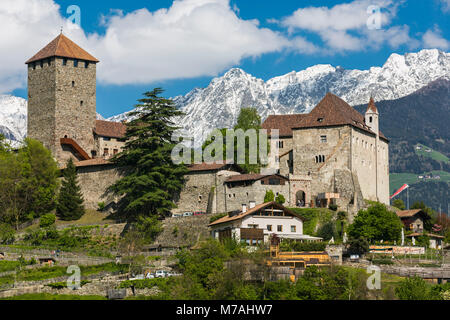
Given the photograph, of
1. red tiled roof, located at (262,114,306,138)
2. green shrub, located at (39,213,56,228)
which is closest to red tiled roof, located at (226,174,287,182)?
red tiled roof, located at (262,114,306,138)

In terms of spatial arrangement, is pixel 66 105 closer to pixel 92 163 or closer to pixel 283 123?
pixel 92 163

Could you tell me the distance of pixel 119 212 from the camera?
83.4 m

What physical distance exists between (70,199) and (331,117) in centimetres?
2988

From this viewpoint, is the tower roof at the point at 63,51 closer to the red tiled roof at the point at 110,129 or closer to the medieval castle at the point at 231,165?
the medieval castle at the point at 231,165

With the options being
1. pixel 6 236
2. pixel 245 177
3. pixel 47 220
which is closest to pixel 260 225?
pixel 245 177

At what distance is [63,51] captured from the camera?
95.6 meters

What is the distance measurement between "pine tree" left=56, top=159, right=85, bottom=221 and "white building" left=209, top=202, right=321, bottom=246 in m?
19.0

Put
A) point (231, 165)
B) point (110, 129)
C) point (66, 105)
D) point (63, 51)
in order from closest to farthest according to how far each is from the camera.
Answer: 1. point (231, 165)
2. point (66, 105)
3. point (63, 51)
4. point (110, 129)

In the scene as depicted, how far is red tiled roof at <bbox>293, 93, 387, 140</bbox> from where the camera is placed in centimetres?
8238
